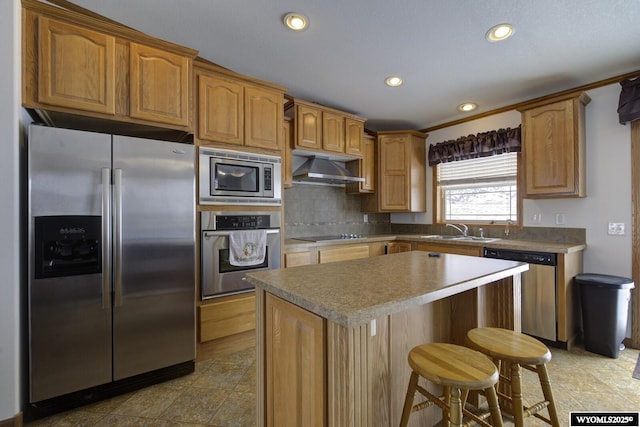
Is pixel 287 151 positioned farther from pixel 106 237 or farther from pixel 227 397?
pixel 227 397

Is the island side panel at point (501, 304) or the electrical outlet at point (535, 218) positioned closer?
the island side panel at point (501, 304)

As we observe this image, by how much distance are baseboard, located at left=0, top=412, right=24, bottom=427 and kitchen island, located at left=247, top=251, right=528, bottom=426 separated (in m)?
1.44

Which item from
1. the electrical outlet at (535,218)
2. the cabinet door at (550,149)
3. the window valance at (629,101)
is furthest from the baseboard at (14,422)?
the window valance at (629,101)

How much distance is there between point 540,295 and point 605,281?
0.48 metres

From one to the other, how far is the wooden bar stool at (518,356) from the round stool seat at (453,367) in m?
0.19

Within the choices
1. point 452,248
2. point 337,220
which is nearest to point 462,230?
point 452,248

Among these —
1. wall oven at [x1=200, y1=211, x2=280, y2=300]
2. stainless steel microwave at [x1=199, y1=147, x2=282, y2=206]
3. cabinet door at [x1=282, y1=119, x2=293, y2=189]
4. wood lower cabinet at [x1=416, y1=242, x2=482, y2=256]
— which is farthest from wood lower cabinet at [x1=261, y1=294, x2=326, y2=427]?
wood lower cabinet at [x1=416, y1=242, x2=482, y2=256]

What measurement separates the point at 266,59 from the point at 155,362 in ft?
8.57

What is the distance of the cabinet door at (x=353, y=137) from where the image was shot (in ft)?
12.2

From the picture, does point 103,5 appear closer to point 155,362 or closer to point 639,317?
point 155,362

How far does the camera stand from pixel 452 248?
3350mm

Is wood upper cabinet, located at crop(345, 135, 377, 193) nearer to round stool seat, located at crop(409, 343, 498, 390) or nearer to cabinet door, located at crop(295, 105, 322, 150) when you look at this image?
cabinet door, located at crop(295, 105, 322, 150)

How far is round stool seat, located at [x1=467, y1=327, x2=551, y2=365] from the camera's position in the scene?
129cm

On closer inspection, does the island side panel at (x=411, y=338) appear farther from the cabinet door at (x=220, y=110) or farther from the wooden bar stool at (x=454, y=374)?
the cabinet door at (x=220, y=110)
